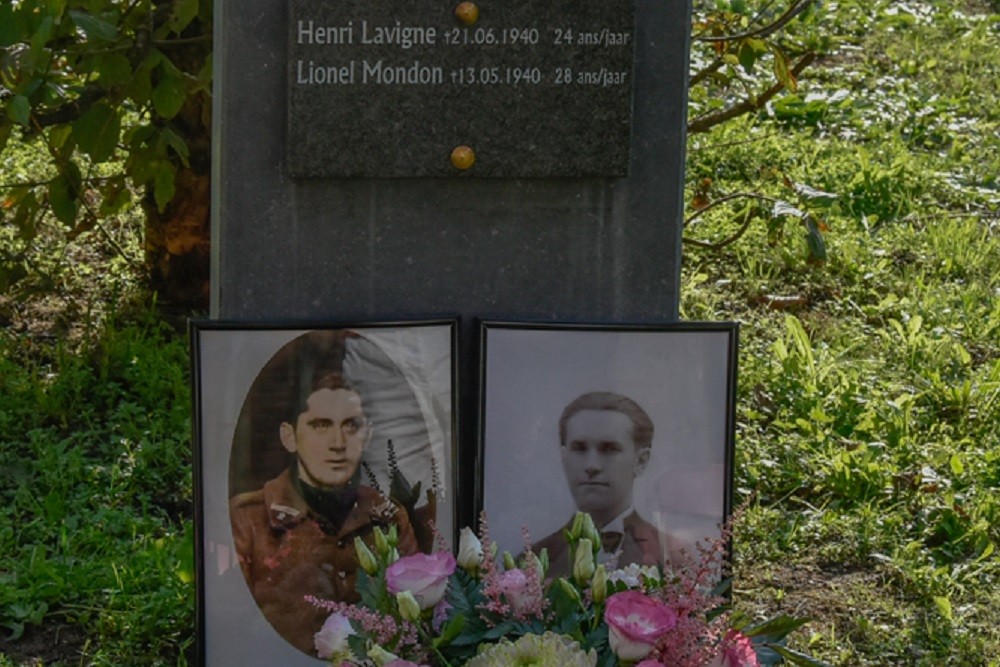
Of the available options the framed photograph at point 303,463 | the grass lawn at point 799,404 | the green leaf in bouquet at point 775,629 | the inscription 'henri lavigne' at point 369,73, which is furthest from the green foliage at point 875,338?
the inscription 'henri lavigne' at point 369,73

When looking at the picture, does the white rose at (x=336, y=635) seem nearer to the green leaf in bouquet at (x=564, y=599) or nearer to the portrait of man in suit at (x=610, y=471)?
the green leaf in bouquet at (x=564, y=599)

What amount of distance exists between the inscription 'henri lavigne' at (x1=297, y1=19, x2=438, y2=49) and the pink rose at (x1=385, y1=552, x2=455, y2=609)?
1.15 meters

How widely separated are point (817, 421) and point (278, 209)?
6.00 ft

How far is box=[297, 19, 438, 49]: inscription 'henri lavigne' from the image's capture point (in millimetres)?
3084

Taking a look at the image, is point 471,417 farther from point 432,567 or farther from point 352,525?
point 432,567

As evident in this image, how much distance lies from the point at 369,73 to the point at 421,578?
1.14 m

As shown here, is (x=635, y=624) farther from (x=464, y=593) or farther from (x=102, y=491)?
(x=102, y=491)

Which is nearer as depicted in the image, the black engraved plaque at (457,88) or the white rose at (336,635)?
the white rose at (336,635)

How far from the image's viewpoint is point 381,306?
329cm

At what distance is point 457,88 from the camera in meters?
3.17

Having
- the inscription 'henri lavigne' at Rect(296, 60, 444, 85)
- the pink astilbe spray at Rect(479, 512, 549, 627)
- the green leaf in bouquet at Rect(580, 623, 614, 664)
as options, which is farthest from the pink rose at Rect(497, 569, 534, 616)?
the inscription 'henri lavigne' at Rect(296, 60, 444, 85)

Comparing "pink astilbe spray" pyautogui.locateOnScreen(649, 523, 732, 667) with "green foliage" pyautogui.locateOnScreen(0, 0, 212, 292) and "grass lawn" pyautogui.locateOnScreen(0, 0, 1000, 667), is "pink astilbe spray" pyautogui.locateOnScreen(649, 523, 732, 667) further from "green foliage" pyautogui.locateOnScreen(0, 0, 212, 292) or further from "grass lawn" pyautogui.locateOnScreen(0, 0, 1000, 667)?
"green foliage" pyautogui.locateOnScreen(0, 0, 212, 292)

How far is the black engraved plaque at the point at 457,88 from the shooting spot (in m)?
3.11

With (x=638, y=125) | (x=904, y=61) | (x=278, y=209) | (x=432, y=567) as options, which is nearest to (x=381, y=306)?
(x=278, y=209)
